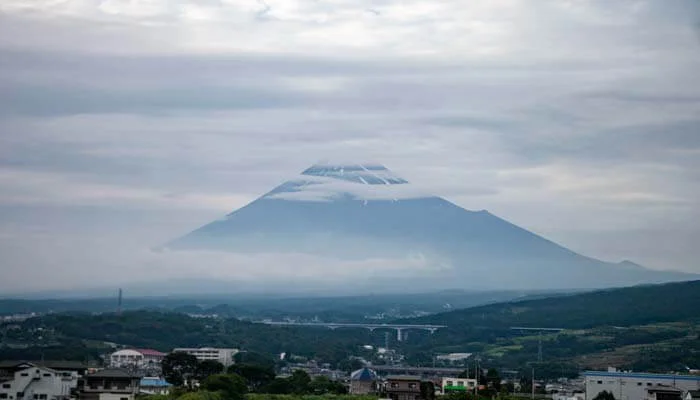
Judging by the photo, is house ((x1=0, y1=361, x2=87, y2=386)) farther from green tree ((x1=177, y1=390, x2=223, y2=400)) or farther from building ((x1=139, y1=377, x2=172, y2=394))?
green tree ((x1=177, y1=390, x2=223, y2=400))

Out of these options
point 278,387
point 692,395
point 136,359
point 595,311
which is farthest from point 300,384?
point 595,311

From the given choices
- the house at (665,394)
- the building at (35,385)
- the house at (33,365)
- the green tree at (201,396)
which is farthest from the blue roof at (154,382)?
the house at (665,394)

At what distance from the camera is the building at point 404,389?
30984 mm

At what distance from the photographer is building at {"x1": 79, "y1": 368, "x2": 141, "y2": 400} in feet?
82.9

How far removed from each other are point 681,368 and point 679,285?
105 feet

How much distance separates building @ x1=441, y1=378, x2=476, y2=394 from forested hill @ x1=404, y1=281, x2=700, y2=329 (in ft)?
111

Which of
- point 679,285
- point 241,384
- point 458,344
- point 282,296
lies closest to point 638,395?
point 241,384

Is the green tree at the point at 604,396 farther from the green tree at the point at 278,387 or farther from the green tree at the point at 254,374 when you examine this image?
the green tree at the point at 254,374

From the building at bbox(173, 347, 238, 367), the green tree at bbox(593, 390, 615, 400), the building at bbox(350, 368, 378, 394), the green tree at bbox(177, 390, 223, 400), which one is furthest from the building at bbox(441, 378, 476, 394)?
the building at bbox(173, 347, 238, 367)

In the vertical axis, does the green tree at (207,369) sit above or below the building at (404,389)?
above

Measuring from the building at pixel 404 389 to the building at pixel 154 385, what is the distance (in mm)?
5206

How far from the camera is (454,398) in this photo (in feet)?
91.0

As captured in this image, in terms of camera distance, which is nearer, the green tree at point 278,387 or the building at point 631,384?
the green tree at point 278,387

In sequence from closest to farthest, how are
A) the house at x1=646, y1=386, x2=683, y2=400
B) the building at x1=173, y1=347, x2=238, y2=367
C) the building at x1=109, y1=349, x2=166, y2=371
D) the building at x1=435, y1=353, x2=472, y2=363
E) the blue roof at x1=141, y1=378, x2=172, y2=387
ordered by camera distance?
1. the house at x1=646, y1=386, x2=683, y2=400
2. the blue roof at x1=141, y1=378, x2=172, y2=387
3. the building at x1=109, y1=349, x2=166, y2=371
4. the building at x1=173, y1=347, x2=238, y2=367
5. the building at x1=435, y1=353, x2=472, y2=363
